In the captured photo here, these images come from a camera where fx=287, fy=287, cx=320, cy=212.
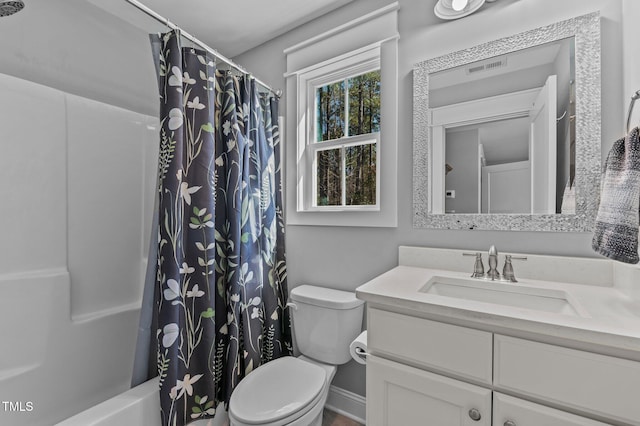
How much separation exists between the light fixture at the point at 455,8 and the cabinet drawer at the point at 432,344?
1.39 meters

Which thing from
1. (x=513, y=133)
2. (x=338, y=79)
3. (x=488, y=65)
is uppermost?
(x=338, y=79)

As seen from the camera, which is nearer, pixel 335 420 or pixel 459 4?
pixel 459 4

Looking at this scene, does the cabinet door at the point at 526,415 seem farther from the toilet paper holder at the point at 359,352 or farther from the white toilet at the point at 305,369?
the white toilet at the point at 305,369

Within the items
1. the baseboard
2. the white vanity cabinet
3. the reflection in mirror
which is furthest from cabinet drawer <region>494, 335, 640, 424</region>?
the baseboard

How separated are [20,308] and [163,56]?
1.37 meters

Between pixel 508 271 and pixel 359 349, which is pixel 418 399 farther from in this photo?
pixel 508 271


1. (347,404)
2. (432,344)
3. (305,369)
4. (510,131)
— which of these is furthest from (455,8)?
(347,404)

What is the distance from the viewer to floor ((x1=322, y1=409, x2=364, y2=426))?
64.1 inches

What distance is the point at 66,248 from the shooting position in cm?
154

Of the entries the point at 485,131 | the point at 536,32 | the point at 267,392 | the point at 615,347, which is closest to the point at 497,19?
the point at 536,32

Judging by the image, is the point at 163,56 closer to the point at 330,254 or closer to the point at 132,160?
the point at 132,160

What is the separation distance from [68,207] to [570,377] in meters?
2.20

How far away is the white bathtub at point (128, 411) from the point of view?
1007 millimetres

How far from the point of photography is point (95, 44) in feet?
5.95
